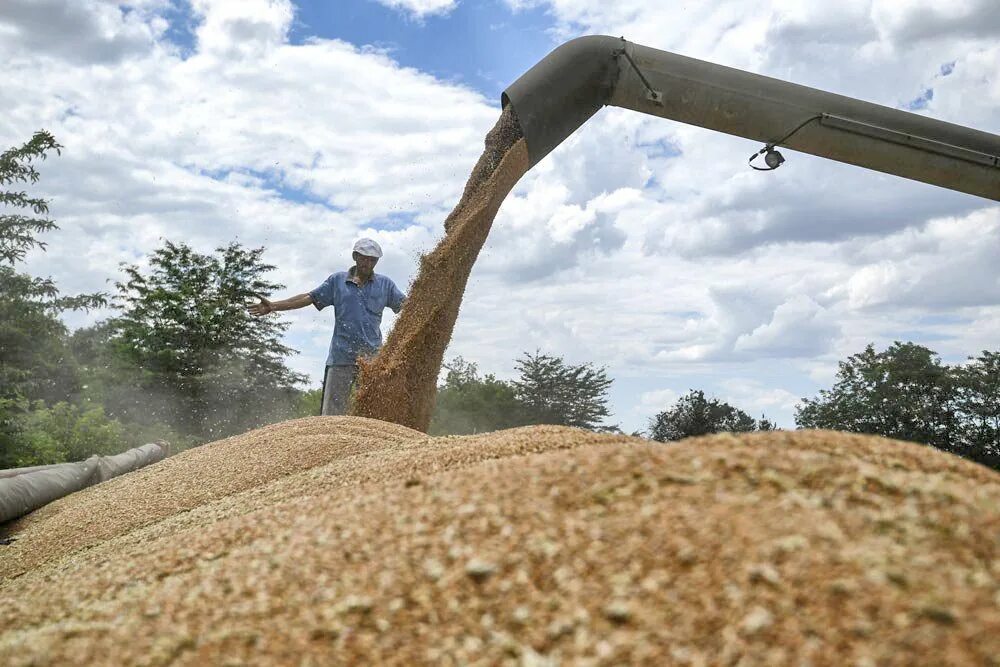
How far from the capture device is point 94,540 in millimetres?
3670

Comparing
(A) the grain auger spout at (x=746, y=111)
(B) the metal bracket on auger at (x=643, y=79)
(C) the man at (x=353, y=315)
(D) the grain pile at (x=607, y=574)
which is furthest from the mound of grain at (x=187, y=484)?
(B) the metal bracket on auger at (x=643, y=79)

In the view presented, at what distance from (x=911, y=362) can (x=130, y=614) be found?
11679 mm

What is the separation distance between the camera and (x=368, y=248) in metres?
6.64

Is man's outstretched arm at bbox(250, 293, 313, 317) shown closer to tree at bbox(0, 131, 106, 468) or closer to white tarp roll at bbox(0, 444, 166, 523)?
white tarp roll at bbox(0, 444, 166, 523)

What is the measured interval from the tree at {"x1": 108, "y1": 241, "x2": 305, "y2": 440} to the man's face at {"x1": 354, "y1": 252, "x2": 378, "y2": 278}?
26.3ft

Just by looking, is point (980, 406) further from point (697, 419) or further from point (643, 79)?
point (643, 79)

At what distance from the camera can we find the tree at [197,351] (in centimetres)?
1445

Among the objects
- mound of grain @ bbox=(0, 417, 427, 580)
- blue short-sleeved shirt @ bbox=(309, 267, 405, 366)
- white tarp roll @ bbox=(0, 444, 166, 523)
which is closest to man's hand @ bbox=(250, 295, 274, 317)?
blue short-sleeved shirt @ bbox=(309, 267, 405, 366)

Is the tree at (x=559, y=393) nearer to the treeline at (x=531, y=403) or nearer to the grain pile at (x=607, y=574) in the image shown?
the treeline at (x=531, y=403)

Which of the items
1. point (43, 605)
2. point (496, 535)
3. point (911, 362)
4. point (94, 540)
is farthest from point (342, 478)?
point (911, 362)

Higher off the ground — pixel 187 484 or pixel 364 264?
pixel 364 264

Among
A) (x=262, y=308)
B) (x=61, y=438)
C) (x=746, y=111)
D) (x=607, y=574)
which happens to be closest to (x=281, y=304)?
(x=262, y=308)

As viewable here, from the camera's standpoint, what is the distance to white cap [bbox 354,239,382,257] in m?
6.58

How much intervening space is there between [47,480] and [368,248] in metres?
2.86
